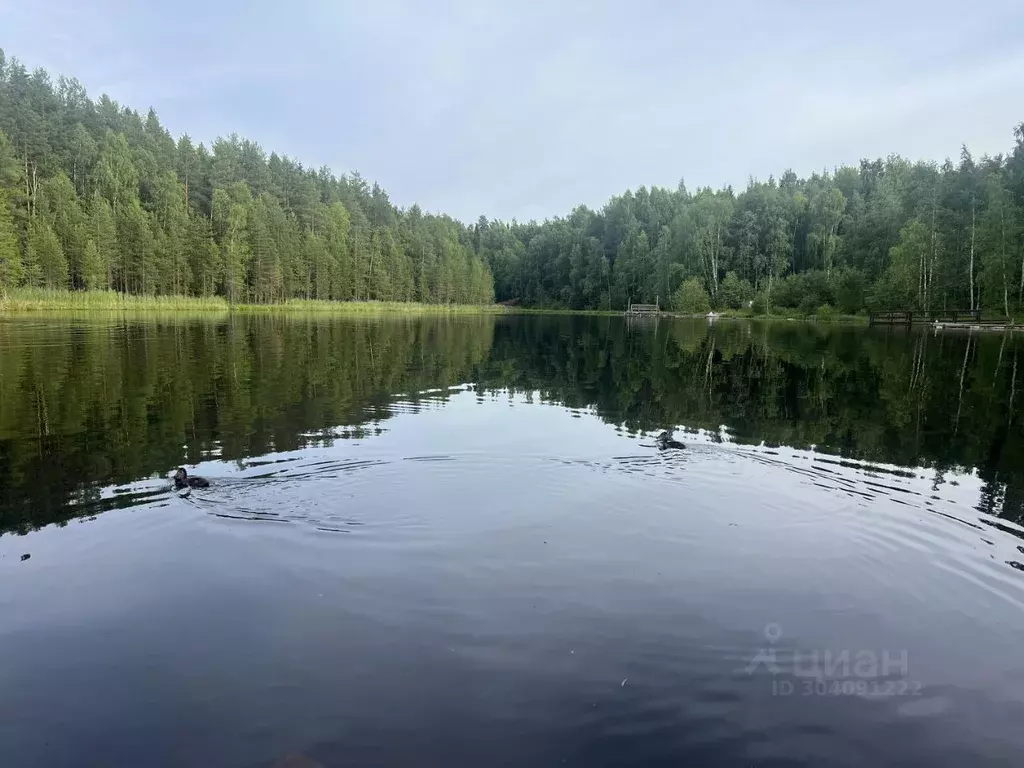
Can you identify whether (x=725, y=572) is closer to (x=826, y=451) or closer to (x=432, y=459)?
(x=432, y=459)

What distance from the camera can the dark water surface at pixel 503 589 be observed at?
5.59 meters

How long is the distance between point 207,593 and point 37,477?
735cm

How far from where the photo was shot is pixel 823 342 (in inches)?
2094

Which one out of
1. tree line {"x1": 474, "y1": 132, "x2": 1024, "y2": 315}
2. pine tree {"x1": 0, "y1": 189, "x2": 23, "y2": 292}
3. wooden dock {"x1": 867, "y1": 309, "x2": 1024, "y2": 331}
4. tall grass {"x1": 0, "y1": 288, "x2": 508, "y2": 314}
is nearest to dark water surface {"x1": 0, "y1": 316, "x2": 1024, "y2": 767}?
pine tree {"x1": 0, "y1": 189, "x2": 23, "y2": 292}

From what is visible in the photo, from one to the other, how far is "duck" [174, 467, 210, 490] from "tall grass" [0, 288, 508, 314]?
214 ft

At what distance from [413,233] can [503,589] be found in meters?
145

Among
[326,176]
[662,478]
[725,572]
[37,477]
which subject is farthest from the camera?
[326,176]

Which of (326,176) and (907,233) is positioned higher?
(326,176)

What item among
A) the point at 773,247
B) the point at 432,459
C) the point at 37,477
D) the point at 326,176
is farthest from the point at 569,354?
the point at 326,176

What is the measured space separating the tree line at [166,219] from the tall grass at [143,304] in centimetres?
245

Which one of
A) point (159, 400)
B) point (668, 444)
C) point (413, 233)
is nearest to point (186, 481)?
point (159, 400)

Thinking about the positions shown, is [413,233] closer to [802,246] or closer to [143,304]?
[143,304]

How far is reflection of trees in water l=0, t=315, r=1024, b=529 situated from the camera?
14562 millimetres

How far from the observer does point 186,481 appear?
39.1ft
